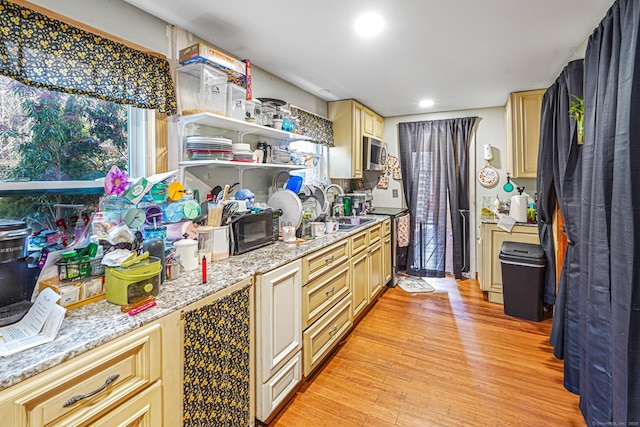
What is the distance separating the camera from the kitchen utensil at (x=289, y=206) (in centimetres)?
241

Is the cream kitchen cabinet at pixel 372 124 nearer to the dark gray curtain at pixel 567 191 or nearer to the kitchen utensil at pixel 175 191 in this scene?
the dark gray curtain at pixel 567 191

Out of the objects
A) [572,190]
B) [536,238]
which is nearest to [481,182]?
[536,238]

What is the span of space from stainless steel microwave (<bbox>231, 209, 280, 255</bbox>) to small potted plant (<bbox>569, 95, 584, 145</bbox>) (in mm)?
2067

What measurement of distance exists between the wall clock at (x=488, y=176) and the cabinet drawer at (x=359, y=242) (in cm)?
206

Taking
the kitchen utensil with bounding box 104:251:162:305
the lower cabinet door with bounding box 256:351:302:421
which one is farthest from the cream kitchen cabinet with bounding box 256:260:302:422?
the kitchen utensil with bounding box 104:251:162:305

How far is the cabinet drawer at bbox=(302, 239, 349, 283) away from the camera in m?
2.00

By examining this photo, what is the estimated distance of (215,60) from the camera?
1.89 m

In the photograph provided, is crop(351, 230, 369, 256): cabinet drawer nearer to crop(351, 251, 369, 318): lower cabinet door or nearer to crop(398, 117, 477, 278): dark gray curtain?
crop(351, 251, 369, 318): lower cabinet door

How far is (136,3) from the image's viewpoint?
5.52ft

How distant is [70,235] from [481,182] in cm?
427

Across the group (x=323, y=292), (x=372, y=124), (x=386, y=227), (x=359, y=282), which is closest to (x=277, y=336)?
(x=323, y=292)

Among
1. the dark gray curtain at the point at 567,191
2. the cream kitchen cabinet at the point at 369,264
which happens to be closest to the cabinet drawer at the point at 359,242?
the cream kitchen cabinet at the point at 369,264

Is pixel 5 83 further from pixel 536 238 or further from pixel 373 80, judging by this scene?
pixel 536 238

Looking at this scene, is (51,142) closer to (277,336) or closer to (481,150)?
(277,336)
